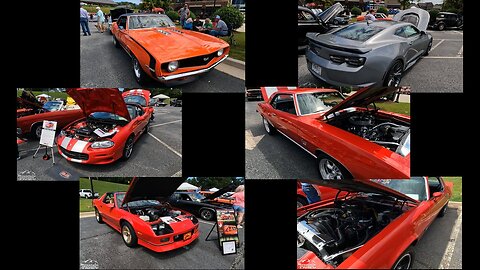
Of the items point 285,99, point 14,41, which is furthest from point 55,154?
point 285,99

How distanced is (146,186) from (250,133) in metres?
0.92

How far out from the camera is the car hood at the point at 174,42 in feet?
8.20

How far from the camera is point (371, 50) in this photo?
241cm

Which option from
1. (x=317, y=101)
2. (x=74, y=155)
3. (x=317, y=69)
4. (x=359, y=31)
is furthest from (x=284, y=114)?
(x=74, y=155)

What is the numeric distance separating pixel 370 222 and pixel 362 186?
0.26 m

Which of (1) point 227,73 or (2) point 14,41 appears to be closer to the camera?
(1) point 227,73

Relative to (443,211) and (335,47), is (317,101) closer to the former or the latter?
(335,47)

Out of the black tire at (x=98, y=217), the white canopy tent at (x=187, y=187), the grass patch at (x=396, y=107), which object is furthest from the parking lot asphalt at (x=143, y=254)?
the grass patch at (x=396, y=107)

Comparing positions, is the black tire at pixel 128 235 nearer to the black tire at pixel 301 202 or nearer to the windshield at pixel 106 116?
the windshield at pixel 106 116

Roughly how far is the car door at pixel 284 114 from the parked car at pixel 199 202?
1.98 ft

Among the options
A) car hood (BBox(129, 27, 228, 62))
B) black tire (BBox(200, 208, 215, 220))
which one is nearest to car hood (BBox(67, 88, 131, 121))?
car hood (BBox(129, 27, 228, 62))

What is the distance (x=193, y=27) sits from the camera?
2.70 metres

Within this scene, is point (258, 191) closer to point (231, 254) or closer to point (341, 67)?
point (231, 254)

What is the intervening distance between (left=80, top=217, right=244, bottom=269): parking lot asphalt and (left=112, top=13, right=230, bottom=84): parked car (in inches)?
47.3
